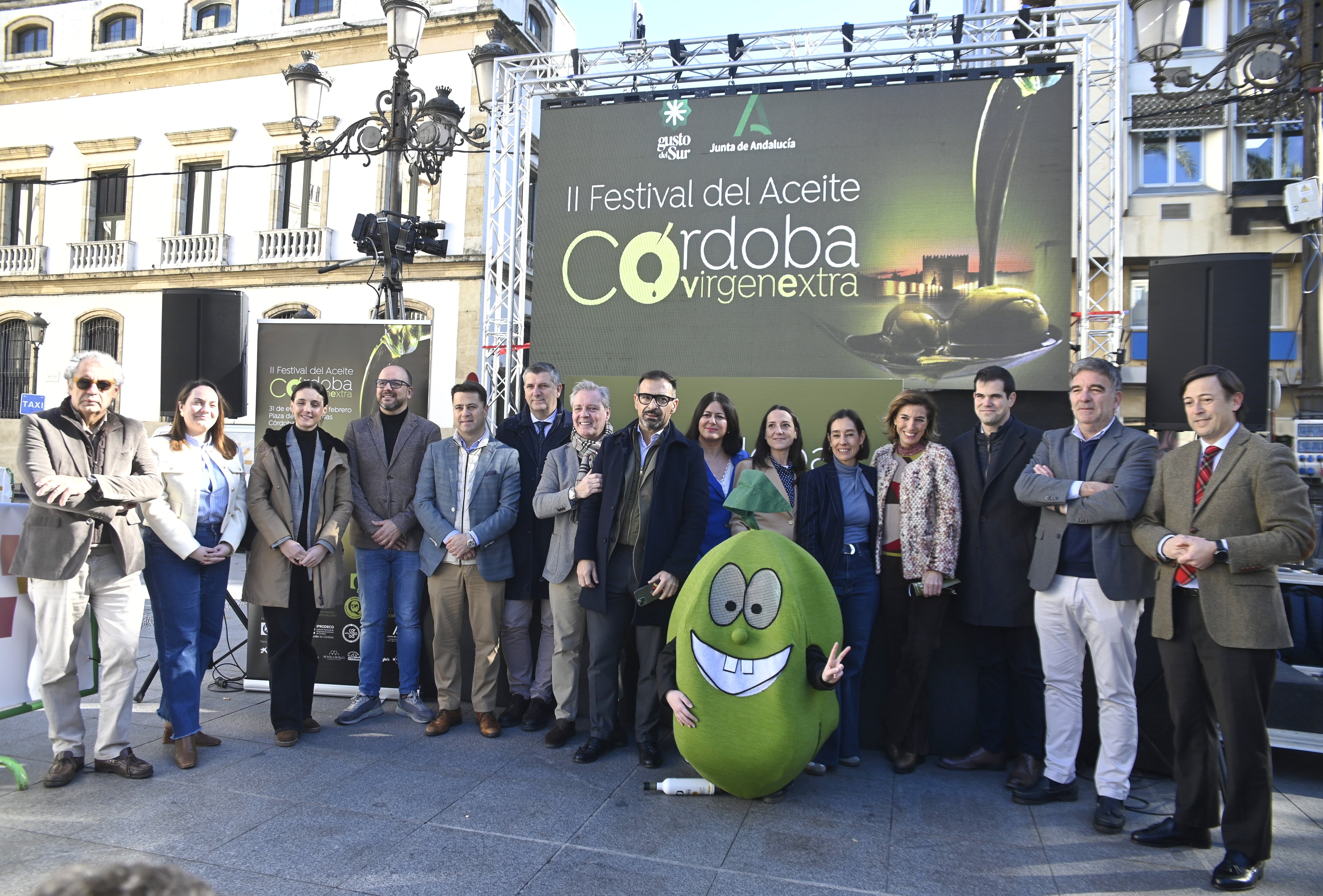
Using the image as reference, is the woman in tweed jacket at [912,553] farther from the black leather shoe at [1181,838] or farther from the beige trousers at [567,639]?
the beige trousers at [567,639]

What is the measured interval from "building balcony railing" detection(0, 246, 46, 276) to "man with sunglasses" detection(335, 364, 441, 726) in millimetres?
21416

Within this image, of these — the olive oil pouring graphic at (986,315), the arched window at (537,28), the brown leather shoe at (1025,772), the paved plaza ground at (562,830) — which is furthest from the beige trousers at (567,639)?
the arched window at (537,28)

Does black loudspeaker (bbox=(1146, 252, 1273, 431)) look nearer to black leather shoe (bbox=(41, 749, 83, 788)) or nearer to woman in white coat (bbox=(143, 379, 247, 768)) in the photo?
woman in white coat (bbox=(143, 379, 247, 768))

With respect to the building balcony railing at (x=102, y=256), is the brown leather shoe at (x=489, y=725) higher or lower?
lower

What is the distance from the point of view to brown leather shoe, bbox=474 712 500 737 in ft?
14.4

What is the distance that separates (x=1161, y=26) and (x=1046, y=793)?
7.00 meters

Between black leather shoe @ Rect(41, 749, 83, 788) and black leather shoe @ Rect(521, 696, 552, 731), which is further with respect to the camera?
black leather shoe @ Rect(521, 696, 552, 731)

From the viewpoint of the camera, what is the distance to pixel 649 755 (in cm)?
397

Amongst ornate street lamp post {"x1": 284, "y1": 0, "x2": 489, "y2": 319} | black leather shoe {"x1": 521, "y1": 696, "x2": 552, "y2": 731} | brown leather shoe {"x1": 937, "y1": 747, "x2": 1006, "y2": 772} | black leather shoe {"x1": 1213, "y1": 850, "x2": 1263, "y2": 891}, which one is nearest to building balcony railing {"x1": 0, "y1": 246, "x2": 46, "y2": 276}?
ornate street lamp post {"x1": 284, "y1": 0, "x2": 489, "y2": 319}

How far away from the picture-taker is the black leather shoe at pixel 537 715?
4500 mm

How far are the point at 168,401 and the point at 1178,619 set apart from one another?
5830 mm

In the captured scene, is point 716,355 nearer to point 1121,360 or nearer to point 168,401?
point 1121,360

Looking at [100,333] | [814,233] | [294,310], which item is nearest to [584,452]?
[814,233]

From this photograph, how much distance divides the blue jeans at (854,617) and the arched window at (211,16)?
71.8 feet
